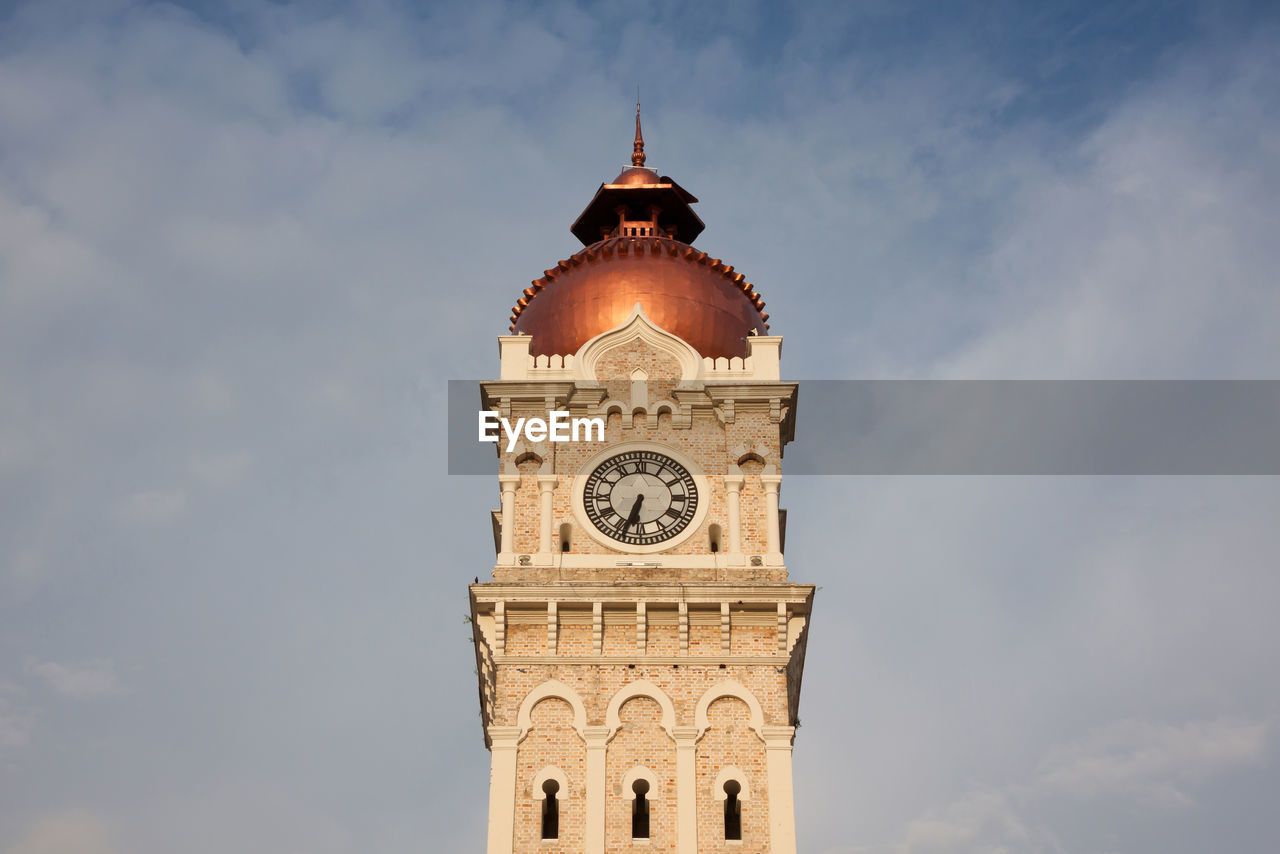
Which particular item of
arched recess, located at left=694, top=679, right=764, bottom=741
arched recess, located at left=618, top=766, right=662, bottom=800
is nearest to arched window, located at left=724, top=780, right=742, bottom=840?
arched recess, located at left=694, top=679, right=764, bottom=741

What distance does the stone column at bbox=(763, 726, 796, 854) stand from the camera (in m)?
38.1

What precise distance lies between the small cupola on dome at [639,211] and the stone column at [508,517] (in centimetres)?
883

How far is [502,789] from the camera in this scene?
38.7 metres

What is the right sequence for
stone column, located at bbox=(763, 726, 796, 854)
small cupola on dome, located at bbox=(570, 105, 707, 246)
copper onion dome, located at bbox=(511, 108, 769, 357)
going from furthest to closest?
small cupola on dome, located at bbox=(570, 105, 707, 246)
copper onion dome, located at bbox=(511, 108, 769, 357)
stone column, located at bbox=(763, 726, 796, 854)

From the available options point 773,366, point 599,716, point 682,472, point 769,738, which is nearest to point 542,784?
point 599,716

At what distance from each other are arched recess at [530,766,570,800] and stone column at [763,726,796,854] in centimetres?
73

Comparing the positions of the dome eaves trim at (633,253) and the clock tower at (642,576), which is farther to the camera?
the dome eaves trim at (633,253)

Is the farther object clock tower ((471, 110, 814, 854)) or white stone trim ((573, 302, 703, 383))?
white stone trim ((573, 302, 703, 383))

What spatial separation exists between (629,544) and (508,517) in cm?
282

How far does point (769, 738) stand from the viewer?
130ft

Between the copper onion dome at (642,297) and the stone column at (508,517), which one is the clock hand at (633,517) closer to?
the stone column at (508,517)

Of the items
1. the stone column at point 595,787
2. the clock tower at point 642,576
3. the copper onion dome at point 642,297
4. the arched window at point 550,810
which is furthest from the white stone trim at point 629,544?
the arched window at point 550,810

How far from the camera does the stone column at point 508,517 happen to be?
42.1m

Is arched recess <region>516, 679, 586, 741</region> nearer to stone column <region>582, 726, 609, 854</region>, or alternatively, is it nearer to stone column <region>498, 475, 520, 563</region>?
stone column <region>582, 726, 609, 854</region>
